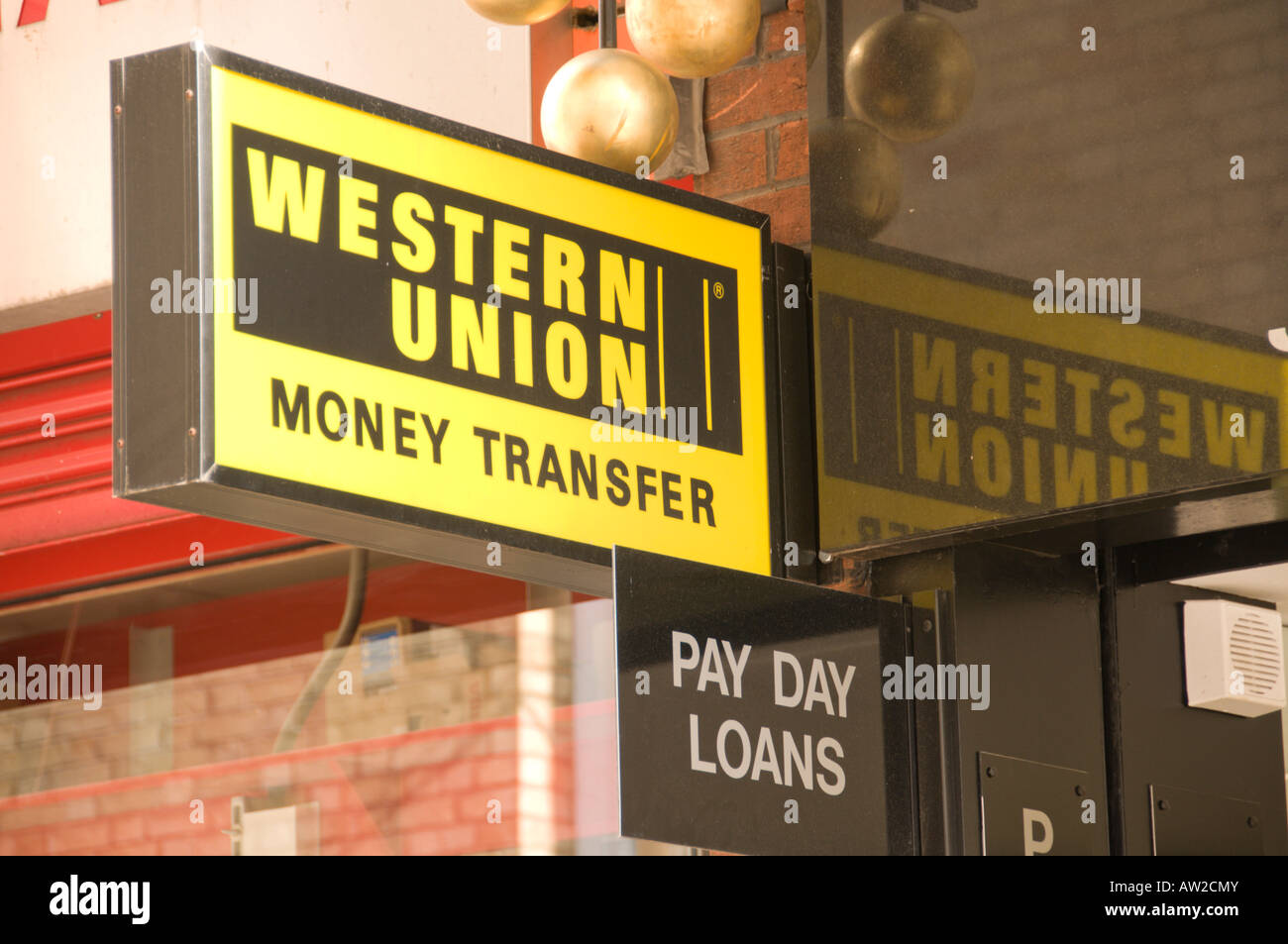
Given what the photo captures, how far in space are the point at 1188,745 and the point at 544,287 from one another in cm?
143

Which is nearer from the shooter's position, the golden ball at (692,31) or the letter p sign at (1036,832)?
the golden ball at (692,31)

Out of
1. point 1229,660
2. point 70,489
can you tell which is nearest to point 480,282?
point 1229,660

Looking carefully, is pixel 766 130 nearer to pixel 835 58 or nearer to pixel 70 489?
pixel 835 58

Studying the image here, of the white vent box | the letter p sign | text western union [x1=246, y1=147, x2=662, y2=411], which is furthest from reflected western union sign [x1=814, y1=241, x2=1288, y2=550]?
the white vent box

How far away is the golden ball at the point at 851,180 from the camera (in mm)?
3250

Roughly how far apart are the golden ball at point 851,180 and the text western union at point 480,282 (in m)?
0.40

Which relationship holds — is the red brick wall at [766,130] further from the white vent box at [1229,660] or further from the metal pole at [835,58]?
the white vent box at [1229,660]

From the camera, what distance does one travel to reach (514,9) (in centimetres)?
306

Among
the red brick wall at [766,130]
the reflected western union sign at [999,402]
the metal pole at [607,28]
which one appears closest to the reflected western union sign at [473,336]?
the reflected western union sign at [999,402]

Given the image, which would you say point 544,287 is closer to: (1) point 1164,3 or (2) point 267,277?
(2) point 267,277

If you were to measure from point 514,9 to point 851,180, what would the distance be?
623mm

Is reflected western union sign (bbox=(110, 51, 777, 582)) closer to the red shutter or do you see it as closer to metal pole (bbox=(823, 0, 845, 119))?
metal pole (bbox=(823, 0, 845, 119))

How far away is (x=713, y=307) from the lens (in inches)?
124
